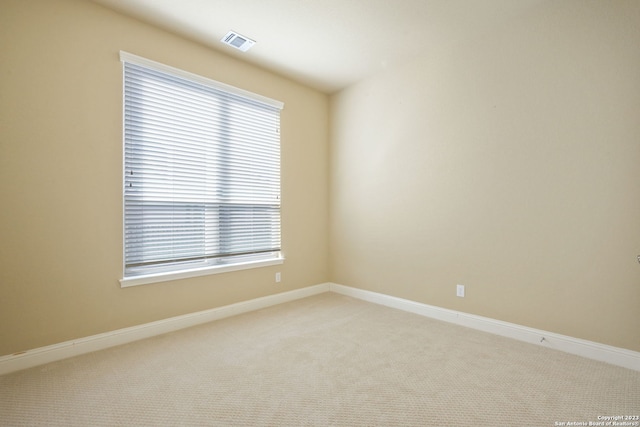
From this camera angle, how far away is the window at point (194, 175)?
2705mm

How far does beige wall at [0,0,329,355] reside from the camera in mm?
2152

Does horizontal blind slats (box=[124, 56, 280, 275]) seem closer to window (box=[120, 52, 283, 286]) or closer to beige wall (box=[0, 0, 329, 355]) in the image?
window (box=[120, 52, 283, 286])

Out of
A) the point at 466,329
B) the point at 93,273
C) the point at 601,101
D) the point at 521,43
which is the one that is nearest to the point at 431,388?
the point at 466,329

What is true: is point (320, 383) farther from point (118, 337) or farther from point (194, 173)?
point (194, 173)

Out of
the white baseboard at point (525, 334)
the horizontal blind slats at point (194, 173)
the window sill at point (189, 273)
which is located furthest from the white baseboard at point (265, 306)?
the horizontal blind slats at point (194, 173)

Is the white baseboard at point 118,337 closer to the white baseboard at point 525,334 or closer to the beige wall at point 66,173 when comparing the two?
the beige wall at point 66,173

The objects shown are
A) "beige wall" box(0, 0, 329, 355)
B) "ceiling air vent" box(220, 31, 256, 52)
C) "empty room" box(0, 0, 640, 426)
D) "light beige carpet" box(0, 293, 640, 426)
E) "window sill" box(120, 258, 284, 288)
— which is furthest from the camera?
"ceiling air vent" box(220, 31, 256, 52)

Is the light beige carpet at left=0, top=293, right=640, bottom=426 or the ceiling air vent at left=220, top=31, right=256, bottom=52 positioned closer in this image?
the light beige carpet at left=0, top=293, right=640, bottom=426

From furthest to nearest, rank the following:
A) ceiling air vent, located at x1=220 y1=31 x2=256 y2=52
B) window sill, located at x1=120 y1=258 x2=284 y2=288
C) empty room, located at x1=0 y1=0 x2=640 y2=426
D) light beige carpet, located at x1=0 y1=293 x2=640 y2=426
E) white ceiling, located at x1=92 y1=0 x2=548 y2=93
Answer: ceiling air vent, located at x1=220 y1=31 x2=256 y2=52 → window sill, located at x1=120 y1=258 x2=284 y2=288 → white ceiling, located at x1=92 y1=0 x2=548 y2=93 → empty room, located at x1=0 y1=0 x2=640 y2=426 → light beige carpet, located at x1=0 y1=293 x2=640 y2=426

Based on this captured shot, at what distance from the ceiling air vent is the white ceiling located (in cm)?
6

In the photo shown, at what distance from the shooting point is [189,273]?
298 cm

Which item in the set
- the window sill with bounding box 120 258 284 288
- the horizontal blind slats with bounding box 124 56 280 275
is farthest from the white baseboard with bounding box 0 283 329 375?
the horizontal blind slats with bounding box 124 56 280 275

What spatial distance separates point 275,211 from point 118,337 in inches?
77.2

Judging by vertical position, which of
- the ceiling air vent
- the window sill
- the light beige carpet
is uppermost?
the ceiling air vent
